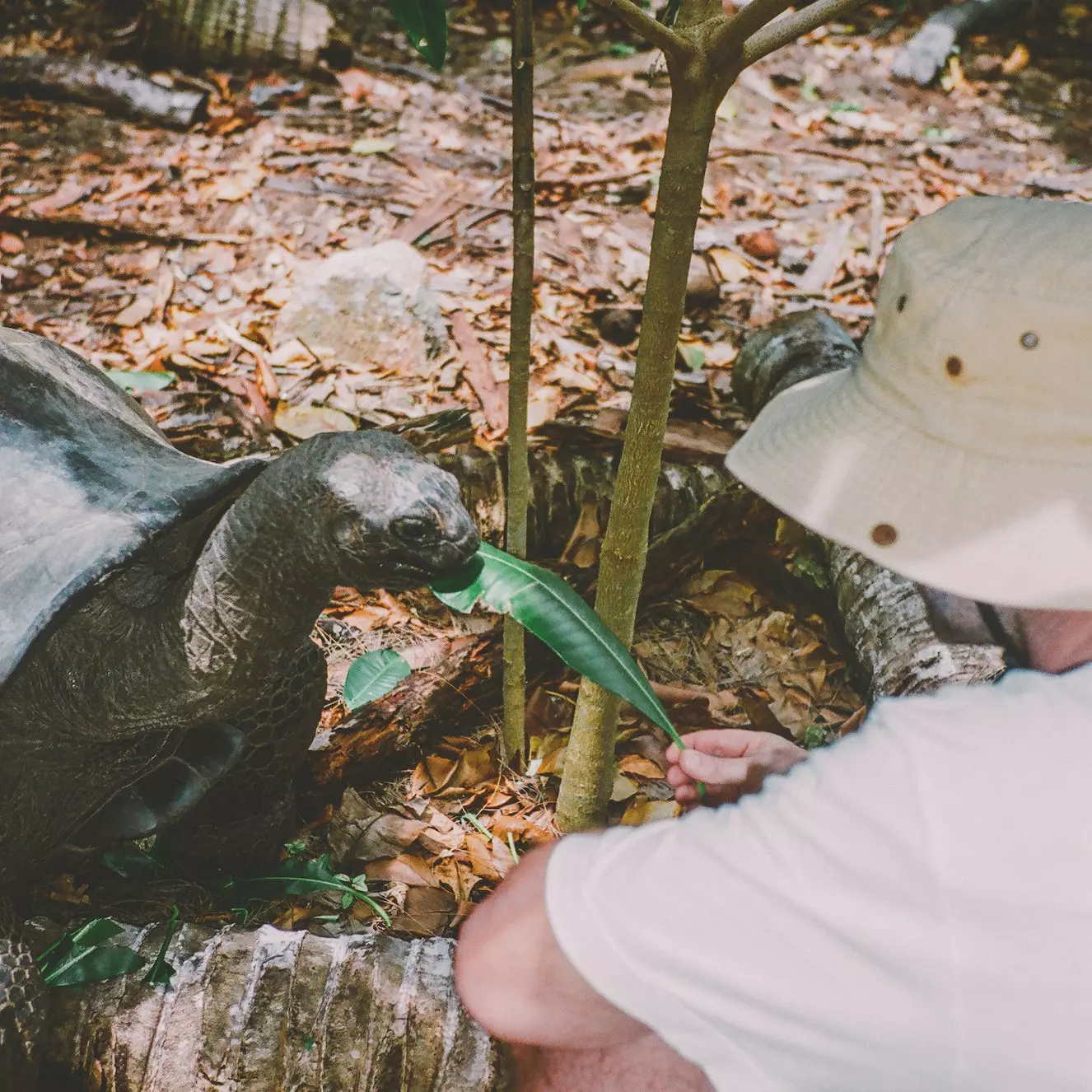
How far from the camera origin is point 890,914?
2.49 ft

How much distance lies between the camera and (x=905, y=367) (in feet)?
3.19

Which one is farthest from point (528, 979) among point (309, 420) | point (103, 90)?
point (103, 90)

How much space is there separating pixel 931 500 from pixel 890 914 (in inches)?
15.7


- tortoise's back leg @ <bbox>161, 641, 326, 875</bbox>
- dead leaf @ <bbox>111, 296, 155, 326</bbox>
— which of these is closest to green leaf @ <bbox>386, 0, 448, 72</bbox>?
tortoise's back leg @ <bbox>161, 641, 326, 875</bbox>

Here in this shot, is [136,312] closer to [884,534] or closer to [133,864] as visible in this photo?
[133,864]

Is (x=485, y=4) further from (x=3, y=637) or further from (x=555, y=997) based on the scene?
(x=555, y=997)

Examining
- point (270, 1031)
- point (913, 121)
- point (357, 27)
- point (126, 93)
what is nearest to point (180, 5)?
point (126, 93)

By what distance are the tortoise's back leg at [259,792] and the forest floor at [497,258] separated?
0.10 meters

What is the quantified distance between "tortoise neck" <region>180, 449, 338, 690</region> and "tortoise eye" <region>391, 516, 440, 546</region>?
0.39ft

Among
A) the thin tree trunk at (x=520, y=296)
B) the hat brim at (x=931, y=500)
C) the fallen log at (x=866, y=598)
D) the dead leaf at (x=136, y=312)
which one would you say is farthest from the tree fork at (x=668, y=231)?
the dead leaf at (x=136, y=312)

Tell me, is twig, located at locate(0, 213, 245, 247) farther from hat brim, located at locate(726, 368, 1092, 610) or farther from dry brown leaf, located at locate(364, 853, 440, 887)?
hat brim, located at locate(726, 368, 1092, 610)

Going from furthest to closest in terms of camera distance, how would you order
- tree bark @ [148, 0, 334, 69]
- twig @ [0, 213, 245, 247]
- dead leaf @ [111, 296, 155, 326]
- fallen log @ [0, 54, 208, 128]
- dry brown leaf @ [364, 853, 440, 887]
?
tree bark @ [148, 0, 334, 69] → fallen log @ [0, 54, 208, 128] → twig @ [0, 213, 245, 247] → dead leaf @ [111, 296, 155, 326] → dry brown leaf @ [364, 853, 440, 887]

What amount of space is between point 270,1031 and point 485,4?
6.51 meters

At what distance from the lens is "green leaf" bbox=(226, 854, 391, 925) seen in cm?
177
